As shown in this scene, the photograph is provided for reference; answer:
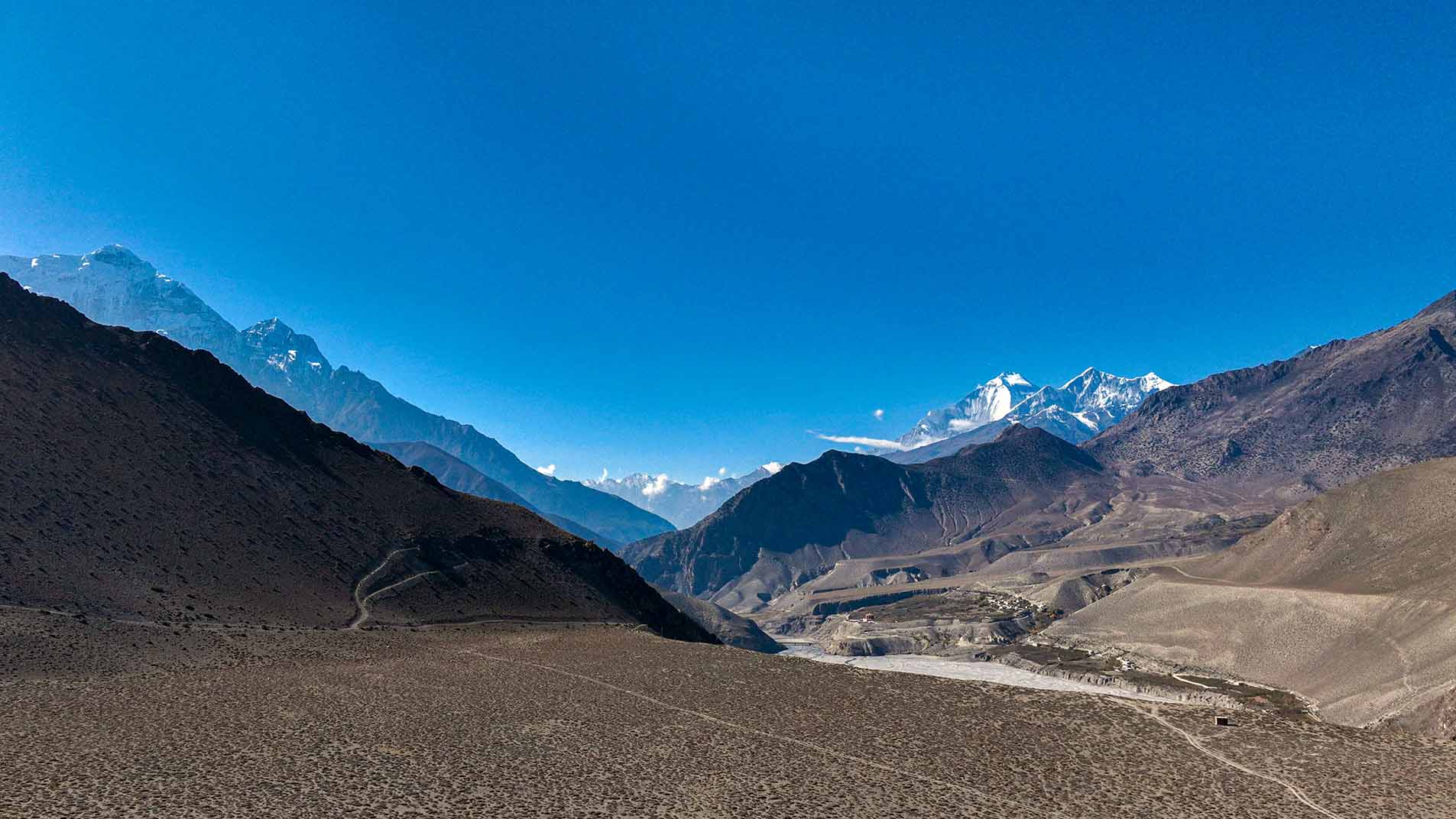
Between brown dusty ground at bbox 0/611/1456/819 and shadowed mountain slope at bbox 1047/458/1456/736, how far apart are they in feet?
117

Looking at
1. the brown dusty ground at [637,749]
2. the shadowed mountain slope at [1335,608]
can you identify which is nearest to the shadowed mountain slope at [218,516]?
the brown dusty ground at [637,749]

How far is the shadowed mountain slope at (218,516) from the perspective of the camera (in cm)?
5344

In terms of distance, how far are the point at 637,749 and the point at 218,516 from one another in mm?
59183

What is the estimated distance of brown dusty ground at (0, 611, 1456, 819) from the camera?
21.3m

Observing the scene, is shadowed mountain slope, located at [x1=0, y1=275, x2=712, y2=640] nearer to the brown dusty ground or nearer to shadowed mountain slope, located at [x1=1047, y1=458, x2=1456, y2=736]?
the brown dusty ground

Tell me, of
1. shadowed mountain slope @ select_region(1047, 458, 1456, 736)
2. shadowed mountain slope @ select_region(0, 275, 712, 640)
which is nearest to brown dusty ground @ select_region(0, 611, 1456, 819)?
shadowed mountain slope @ select_region(0, 275, 712, 640)

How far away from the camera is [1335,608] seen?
112m

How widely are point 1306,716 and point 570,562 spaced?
→ 9164 centimetres

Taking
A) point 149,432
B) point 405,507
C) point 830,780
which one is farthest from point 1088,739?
point 149,432

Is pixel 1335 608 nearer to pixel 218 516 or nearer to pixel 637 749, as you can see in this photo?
pixel 637 749

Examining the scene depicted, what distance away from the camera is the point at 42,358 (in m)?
76.4

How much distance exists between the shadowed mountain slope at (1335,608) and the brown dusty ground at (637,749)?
117ft

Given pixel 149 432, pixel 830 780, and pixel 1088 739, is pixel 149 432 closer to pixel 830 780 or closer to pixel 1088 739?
pixel 830 780

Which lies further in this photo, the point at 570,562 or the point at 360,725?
the point at 570,562
